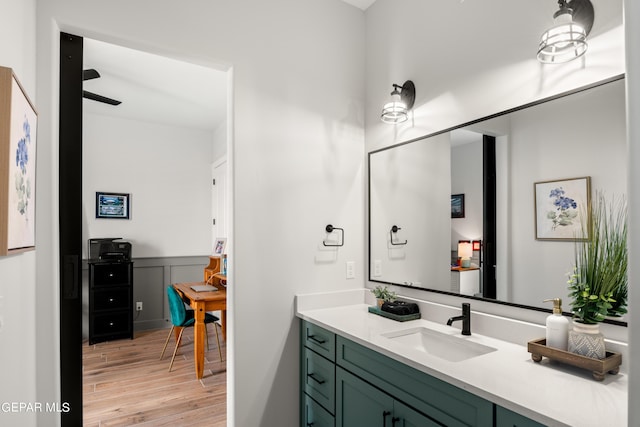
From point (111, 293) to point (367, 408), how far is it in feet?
12.8

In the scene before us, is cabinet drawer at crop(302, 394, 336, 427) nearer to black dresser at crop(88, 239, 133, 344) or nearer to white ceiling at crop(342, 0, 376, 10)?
white ceiling at crop(342, 0, 376, 10)

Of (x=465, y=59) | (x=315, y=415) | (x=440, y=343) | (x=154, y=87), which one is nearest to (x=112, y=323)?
(x=154, y=87)

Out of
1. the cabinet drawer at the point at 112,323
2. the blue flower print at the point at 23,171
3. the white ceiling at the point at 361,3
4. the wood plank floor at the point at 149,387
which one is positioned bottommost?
the wood plank floor at the point at 149,387

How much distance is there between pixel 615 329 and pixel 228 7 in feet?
7.52

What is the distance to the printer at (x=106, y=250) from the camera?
4.44 metres

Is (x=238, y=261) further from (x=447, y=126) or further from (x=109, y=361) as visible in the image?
(x=109, y=361)

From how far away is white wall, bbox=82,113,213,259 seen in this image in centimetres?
471

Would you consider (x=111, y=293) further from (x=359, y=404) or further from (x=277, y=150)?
(x=359, y=404)

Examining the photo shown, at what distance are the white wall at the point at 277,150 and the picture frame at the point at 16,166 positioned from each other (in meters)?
0.70

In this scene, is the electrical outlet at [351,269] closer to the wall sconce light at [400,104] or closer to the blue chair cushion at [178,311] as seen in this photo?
the wall sconce light at [400,104]

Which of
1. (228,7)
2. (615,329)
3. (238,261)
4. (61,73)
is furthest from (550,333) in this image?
(61,73)

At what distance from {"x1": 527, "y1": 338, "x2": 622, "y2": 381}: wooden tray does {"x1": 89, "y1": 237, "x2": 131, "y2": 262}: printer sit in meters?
4.48

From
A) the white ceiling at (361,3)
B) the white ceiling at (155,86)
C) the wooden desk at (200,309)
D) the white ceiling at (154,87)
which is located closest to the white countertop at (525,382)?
the wooden desk at (200,309)

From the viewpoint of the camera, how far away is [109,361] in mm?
3779
